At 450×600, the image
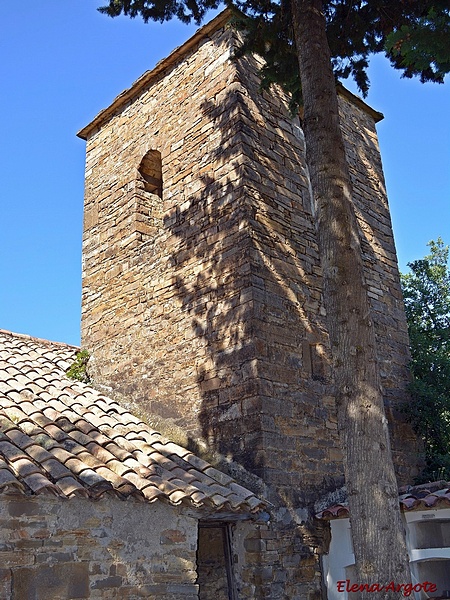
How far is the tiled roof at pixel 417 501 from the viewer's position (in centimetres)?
506

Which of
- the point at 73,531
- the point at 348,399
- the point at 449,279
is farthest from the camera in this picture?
the point at 449,279

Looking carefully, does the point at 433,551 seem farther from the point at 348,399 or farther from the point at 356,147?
the point at 356,147

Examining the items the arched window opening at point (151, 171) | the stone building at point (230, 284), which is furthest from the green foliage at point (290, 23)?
the arched window opening at point (151, 171)

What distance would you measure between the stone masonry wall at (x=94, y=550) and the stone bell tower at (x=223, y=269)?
3.44ft

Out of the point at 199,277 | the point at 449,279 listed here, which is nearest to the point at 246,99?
the point at 199,277

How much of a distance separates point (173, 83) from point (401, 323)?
14.3 ft

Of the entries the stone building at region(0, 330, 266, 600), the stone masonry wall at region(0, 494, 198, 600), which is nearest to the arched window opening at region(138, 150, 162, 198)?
the stone building at region(0, 330, 266, 600)

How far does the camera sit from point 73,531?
4.47 metres

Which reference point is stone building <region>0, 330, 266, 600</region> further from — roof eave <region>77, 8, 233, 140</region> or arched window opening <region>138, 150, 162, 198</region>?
roof eave <region>77, 8, 233, 140</region>

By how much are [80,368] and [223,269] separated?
2.57 metres

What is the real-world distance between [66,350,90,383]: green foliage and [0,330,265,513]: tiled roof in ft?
1.68

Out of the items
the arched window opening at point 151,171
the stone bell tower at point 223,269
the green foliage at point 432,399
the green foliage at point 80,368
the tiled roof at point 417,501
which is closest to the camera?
the tiled roof at point 417,501

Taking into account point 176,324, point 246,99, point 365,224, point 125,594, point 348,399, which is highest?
point 246,99

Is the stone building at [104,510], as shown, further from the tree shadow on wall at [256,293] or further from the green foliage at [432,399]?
→ the green foliage at [432,399]
